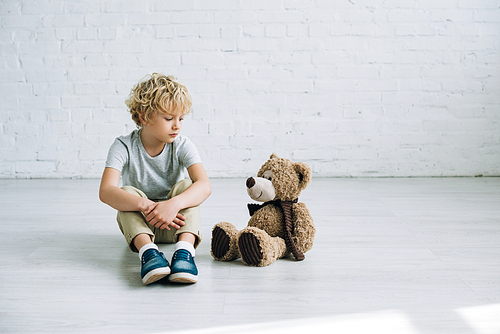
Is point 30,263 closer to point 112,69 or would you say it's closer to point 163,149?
point 163,149

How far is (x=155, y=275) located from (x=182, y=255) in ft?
0.37

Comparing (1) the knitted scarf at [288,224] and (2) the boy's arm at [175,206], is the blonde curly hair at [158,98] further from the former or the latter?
(1) the knitted scarf at [288,224]

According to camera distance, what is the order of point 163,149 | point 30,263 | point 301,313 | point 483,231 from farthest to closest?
1. point 483,231
2. point 163,149
3. point 30,263
4. point 301,313

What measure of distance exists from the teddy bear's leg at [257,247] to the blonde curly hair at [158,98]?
451 mm

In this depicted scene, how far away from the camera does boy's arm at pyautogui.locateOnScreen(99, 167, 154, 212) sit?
140cm

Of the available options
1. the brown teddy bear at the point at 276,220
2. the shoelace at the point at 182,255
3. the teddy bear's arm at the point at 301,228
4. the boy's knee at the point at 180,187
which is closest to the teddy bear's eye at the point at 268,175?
the brown teddy bear at the point at 276,220

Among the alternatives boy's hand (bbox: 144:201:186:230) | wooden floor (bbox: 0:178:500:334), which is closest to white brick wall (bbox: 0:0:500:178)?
wooden floor (bbox: 0:178:500:334)

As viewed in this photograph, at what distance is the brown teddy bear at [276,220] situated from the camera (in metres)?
1.42

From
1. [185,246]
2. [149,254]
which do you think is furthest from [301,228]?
[149,254]

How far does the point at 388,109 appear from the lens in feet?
10.7

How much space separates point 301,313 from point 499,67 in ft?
9.47

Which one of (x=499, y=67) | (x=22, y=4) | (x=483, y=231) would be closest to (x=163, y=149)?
(x=483, y=231)

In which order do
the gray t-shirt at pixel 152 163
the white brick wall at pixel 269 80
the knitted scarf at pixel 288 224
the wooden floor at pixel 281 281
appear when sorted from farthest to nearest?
1. the white brick wall at pixel 269 80
2. the gray t-shirt at pixel 152 163
3. the knitted scarf at pixel 288 224
4. the wooden floor at pixel 281 281

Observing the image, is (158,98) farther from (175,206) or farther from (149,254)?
(149,254)
